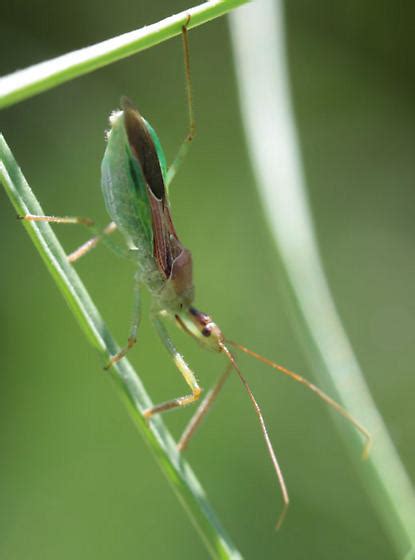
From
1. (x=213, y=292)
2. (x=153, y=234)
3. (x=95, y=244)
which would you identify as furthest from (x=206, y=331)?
(x=213, y=292)

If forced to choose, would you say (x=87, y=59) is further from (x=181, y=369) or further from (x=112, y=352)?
(x=181, y=369)

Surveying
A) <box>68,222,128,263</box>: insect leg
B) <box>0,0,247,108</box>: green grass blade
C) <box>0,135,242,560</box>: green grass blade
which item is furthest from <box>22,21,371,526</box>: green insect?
<box>0,0,247,108</box>: green grass blade

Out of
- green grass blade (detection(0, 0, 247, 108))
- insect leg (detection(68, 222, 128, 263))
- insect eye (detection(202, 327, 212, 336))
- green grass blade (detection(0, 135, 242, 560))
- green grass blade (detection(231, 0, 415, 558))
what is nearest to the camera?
green grass blade (detection(0, 0, 247, 108))

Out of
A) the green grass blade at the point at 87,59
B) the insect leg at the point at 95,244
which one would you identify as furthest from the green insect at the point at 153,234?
the green grass blade at the point at 87,59

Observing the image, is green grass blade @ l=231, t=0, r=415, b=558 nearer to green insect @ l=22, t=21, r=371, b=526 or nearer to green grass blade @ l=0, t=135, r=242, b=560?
green insect @ l=22, t=21, r=371, b=526

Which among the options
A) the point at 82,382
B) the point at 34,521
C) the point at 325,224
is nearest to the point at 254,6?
the point at 82,382

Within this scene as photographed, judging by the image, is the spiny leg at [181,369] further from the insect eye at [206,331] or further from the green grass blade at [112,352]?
the green grass blade at [112,352]

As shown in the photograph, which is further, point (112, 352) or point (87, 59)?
point (112, 352)
